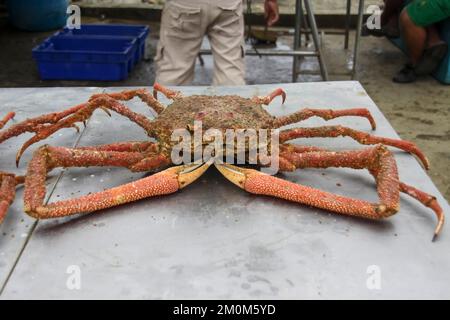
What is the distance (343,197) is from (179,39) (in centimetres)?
218

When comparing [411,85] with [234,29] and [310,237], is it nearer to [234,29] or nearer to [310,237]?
[234,29]

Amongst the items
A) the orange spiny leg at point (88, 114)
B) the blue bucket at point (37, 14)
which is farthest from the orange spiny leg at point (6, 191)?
the blue bucket at point (37, 14)

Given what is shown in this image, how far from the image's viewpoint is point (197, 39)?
3604mm

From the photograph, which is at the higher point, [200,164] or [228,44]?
[228,44]

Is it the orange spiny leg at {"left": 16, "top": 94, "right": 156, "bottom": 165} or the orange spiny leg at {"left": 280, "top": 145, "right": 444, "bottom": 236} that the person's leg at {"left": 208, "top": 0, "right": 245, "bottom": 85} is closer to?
the orange spiny leg at {"left": 16, "top": 94, "right": 156, "bottom": 165}

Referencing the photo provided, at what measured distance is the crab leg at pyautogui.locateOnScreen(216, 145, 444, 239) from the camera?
1.71 m

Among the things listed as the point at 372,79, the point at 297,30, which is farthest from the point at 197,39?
the point at 372,79

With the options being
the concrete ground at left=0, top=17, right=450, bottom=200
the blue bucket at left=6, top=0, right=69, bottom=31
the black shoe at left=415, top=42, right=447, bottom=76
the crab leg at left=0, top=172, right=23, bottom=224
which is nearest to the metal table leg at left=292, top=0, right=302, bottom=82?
the concrete ground at left=0, top=17, right=450, bottom=200

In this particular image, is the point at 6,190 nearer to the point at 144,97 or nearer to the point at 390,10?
the point at 144,97

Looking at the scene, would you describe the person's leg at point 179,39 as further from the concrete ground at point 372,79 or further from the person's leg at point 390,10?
the person's leg at point 390,10

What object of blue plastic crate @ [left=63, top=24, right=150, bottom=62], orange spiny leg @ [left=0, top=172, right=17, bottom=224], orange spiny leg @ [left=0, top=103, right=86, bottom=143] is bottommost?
orange spiny leg @ [left=0, top=172, right=17, bottom=224]

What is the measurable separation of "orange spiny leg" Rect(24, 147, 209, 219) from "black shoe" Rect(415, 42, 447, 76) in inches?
160
